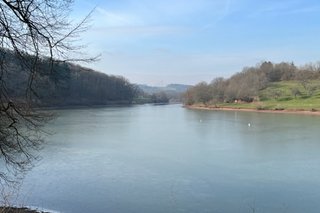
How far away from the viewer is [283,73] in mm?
91188

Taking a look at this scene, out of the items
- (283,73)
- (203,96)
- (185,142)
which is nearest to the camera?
(185,142)

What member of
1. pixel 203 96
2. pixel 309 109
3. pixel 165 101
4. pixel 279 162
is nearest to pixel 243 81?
pixel 203 96

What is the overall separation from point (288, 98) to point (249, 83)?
11330 millimetres

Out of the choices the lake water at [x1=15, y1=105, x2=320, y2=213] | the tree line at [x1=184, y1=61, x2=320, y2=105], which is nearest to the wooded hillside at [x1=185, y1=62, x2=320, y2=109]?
the tree line at [x1=184, y1=61, x2=320, y2=105]

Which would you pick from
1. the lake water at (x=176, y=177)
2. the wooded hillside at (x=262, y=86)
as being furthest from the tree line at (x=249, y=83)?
the lake water at (x=176, y=177)

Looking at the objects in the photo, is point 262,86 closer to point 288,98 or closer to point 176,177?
point 288,98

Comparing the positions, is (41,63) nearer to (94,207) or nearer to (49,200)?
(94,207)

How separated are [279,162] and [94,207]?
29.4ft

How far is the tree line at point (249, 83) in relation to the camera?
77062 mm

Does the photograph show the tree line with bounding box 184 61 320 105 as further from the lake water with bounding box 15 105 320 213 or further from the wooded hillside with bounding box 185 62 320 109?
the lake water with bounding box 15 105 320 213

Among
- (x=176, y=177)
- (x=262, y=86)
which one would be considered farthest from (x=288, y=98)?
(x=176, y=177)

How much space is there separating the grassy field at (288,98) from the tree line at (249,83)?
42cm

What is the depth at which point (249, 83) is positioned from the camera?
80.6 metres

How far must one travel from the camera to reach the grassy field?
62.0 m
